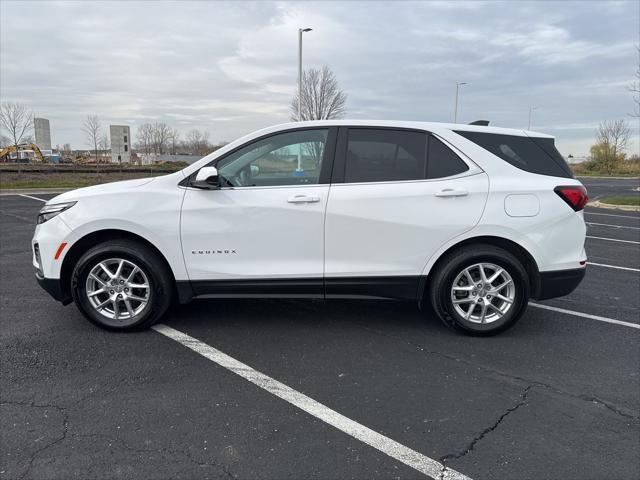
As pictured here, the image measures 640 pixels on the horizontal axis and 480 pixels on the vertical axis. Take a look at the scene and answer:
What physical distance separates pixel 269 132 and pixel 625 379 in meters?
3.38

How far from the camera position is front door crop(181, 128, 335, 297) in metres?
3.99

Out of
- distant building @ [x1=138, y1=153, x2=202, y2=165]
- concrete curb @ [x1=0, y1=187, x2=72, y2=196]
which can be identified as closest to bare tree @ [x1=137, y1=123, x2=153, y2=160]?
distant building @ [x1=138, y1=153, x2=202, y2=165]

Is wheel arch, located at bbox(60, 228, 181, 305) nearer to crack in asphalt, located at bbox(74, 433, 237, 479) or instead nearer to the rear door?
the rear door

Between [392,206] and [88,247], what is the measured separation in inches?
105

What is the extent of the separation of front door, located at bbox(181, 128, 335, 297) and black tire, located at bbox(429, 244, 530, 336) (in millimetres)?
1033

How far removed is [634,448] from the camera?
2.66 m

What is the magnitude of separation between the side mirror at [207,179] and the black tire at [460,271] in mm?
Answer: 2023

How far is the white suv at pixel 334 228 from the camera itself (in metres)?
4.01

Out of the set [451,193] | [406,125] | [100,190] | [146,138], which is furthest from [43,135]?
[451,193]

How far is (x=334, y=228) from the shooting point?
13.1ft

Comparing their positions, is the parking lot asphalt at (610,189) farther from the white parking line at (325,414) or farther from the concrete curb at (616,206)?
the white parking line at (325,414)

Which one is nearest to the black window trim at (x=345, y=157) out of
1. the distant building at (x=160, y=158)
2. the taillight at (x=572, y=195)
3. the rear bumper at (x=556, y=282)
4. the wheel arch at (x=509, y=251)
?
the wheel arch at (x=509, y=251)

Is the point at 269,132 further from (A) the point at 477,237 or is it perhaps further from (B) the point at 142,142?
(B) the point at 142,142

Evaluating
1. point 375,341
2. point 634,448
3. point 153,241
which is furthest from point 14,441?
point 634,448
